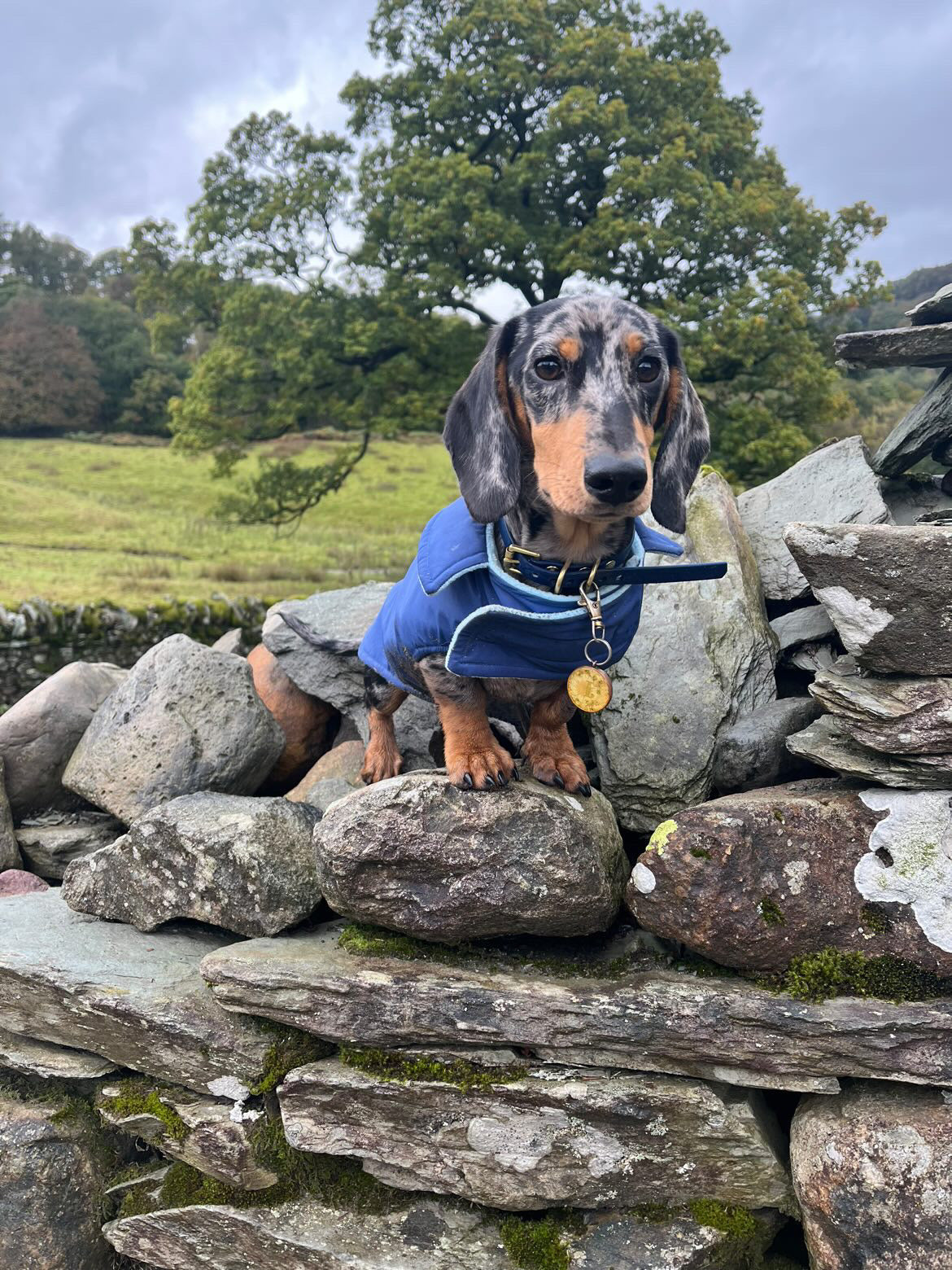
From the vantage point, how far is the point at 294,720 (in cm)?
655

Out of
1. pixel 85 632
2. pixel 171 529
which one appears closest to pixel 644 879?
pixel 85 632

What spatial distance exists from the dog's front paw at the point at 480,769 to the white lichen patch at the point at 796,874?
1194 millimetres

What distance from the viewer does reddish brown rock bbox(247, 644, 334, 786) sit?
21.5ft

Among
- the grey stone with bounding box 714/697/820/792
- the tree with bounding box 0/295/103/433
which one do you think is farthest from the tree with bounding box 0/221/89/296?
the grey stone with bounding box 714/697/820/792

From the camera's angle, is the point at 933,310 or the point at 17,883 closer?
the point at 933,310

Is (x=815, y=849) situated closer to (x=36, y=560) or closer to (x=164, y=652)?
(x=164, y=652)

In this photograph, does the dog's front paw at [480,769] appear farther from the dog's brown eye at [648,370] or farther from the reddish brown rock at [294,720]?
the reddish brown rock at [294,720]

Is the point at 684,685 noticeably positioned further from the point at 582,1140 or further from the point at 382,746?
the point at 582,1140

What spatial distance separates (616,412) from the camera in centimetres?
316

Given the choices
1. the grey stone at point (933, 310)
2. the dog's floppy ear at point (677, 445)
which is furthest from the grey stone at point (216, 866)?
the grey stone at point (933, 310)

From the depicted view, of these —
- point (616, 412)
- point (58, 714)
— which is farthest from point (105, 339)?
point (616, 412)

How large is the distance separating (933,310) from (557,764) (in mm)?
3366

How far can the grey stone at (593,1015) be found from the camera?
135 inches

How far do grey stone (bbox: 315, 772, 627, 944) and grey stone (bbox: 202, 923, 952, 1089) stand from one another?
0.81 feet
